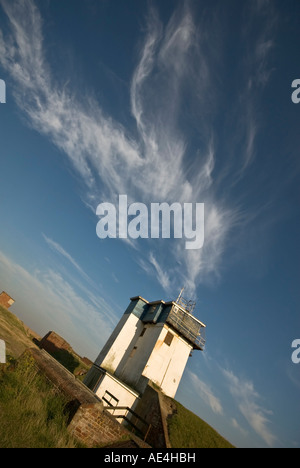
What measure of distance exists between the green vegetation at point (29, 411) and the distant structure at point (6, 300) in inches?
1307

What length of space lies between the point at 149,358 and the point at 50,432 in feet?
42.8

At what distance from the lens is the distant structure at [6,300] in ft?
120

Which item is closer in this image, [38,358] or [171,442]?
[38,358]

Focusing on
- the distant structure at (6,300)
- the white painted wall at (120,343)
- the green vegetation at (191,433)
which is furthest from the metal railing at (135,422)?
Answer: the distant structure at (6,300)

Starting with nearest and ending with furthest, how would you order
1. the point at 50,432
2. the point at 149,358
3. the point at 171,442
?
the point at 50,432, the point at 171,442, the point at 149,358

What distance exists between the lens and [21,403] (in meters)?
7.45

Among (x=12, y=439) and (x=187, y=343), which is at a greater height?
(x=187, y=343)

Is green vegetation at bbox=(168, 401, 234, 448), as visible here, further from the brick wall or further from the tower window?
the brick wall

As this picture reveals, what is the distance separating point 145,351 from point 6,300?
2996 centimetres

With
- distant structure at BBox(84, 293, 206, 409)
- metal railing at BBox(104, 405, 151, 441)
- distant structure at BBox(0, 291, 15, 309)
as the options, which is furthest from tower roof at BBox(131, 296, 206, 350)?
distant structure at BBox(0, 291, 15, 309)

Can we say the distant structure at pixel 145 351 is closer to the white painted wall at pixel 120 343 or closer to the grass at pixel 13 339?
the white painted wall at pixel 120 343
